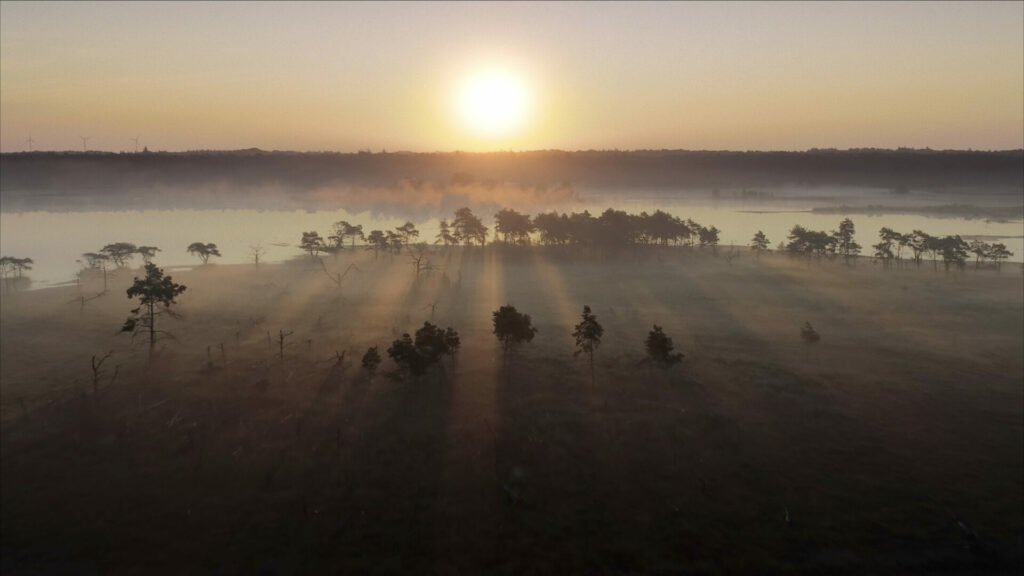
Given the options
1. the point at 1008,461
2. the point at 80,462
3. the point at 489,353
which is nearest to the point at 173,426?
the point at 80,462

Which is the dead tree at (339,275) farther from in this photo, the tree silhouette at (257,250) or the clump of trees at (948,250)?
the clump of trees at (948,250)

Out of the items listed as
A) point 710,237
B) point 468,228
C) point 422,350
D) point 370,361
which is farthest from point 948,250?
point 370,361

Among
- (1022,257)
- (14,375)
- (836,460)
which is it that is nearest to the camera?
(836,460)

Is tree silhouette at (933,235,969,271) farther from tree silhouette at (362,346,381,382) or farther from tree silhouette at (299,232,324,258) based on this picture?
tree silhouette at (299,232,324,258)

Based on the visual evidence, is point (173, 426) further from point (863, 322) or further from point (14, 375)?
point (863, 322)

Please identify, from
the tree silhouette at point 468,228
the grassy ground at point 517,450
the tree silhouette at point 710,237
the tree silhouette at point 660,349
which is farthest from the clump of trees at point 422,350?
the tree silhouette at point 710,237

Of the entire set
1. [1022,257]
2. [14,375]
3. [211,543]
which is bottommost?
[211,543]
